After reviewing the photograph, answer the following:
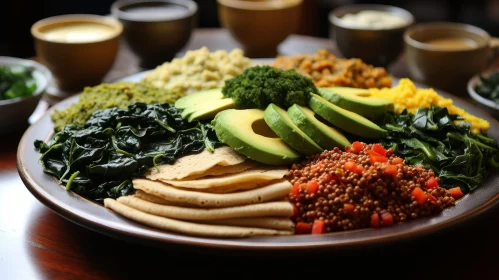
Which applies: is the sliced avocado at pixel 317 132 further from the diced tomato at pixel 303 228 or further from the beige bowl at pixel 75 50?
the beige bowl at pixel 75 50

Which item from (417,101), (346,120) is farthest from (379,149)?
(417,101)

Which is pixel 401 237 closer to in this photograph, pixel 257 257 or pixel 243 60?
pixel 257 257

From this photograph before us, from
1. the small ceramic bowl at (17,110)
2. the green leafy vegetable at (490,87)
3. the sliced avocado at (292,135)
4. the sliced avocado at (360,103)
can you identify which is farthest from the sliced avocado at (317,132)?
the small ceramic bowl at (17,110)

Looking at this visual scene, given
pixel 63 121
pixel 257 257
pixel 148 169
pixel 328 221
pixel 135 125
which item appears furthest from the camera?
pixel 63 121

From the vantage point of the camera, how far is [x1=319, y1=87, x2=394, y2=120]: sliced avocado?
133 inches

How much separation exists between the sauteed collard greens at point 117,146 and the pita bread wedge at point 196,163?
0.06 m

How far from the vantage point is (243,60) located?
166 inches

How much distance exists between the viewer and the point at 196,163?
2.91m

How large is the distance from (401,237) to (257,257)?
0.60m

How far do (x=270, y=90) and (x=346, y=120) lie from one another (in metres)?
0.46

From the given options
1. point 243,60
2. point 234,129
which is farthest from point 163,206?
point 243,60

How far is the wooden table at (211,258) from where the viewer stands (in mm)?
2631

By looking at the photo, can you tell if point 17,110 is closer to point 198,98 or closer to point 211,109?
point 198,98

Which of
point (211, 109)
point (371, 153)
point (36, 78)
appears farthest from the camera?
point (36, 78)
